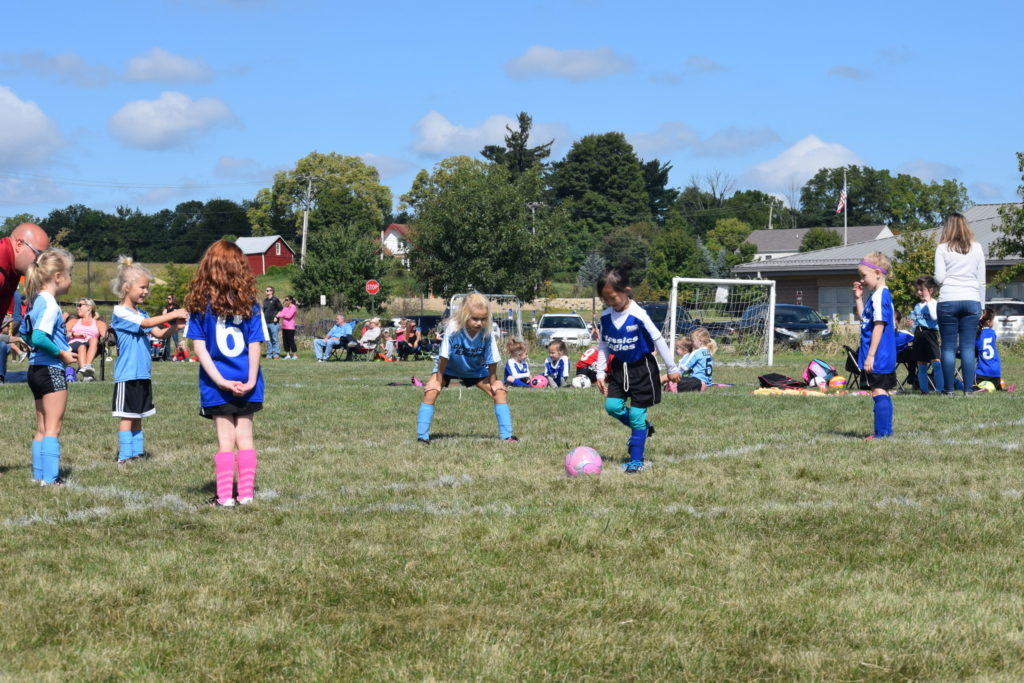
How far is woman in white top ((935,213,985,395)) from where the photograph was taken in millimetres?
13336

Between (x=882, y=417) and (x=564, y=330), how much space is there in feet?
84.2

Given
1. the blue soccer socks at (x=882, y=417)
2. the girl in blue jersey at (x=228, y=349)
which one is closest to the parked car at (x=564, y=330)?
the blue soccer socks at (x=882, y=417)

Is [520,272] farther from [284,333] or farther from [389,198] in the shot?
[389,198]

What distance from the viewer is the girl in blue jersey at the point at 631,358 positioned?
8.27m

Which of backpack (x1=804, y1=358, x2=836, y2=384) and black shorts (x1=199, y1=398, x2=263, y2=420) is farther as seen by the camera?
backpack (x1=804, y1=358, x2=836, y2=384)

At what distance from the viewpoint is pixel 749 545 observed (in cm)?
564

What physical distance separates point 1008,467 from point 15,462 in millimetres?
8137

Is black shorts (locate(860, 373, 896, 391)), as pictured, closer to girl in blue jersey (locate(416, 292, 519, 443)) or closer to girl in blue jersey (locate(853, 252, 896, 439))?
girl in blue jersey (locate(853, 252, 896, 439))

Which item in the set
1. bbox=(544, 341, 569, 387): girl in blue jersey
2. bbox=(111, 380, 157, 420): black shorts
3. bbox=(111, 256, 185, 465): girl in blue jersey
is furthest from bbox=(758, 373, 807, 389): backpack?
bbox=(111, 380, 157, 420): black shorts

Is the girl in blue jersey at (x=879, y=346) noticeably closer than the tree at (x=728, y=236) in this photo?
Yes

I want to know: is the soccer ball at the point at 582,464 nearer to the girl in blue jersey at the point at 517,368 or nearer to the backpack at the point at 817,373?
the girl in blue jersey at the point at 517,368

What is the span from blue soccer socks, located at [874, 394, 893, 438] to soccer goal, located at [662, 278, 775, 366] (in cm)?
1600

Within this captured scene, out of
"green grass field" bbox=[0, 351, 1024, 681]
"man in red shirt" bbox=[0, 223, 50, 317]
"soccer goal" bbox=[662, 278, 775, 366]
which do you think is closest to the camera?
"green grass field" bbox=[0, 351, 1024, 681]

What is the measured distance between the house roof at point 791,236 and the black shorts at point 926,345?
3668 inches
